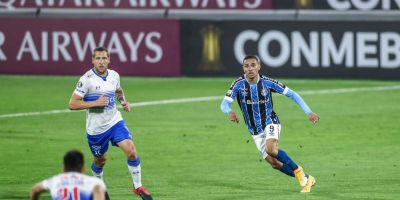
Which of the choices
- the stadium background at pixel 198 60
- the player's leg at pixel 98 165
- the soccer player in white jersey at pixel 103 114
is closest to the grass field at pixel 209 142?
the stadium background at pixel 198 60

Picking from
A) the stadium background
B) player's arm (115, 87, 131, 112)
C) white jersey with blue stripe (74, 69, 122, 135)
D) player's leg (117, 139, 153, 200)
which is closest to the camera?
player's leg (117, 139, 153, 200)

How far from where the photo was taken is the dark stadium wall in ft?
109

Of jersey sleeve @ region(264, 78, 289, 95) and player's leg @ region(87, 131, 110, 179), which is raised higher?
jersey sleeve @ region(264, 78, 289, 95)

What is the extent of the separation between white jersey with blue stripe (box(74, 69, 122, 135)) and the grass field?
1.25 meters

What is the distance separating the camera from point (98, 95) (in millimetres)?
17125

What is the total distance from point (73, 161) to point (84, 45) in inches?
938

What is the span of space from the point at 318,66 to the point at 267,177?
47.5 ft

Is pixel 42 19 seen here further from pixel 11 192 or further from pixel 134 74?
pixel 11 192

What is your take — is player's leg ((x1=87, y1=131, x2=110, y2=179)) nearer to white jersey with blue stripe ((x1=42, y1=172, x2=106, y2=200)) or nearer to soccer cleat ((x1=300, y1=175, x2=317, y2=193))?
soccer cleat ((x1=300, y1=175, x2=317, y2=193))

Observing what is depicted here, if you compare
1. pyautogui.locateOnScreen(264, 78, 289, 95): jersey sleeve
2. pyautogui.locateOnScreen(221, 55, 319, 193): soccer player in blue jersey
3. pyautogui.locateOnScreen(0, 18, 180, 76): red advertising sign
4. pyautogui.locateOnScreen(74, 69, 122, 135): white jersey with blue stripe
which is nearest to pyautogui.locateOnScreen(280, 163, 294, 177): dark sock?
pyautogui.locateOnScreen(221, 55, 319, 193): soccer player in blue jersey

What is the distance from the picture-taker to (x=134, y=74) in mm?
35688

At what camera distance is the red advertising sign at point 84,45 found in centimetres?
3503

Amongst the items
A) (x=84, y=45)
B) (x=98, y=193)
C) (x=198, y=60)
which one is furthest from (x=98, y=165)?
(x=84, y=45)

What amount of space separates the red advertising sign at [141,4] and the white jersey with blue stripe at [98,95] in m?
17.8
